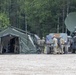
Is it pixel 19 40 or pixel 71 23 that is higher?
pixel 71 23

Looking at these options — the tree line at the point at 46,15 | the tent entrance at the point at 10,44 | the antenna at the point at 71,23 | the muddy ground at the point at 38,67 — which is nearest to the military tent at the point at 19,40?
the tent entrance at the point at 10,44

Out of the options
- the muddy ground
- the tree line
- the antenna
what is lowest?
the muddy ground

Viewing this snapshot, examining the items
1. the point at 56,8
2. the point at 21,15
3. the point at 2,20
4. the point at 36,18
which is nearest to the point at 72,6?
the point at 56,8

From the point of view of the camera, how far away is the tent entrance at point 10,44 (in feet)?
120

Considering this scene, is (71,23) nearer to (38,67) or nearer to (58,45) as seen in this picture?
(58,45)

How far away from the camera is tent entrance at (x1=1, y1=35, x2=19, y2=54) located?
3644cm

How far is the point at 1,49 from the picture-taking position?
3672cm

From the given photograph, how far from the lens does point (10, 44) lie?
39125 mm

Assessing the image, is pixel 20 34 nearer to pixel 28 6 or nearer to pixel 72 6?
pixel 72 6

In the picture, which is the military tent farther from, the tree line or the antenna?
the tree line

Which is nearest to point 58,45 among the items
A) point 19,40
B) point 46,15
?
point 19,40

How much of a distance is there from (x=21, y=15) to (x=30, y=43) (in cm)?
3452

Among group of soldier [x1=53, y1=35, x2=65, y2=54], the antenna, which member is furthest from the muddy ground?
the antenna

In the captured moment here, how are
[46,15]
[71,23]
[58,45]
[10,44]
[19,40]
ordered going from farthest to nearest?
[46,15]
[71,23]
[10,44]
[19,40]
[58,45]
